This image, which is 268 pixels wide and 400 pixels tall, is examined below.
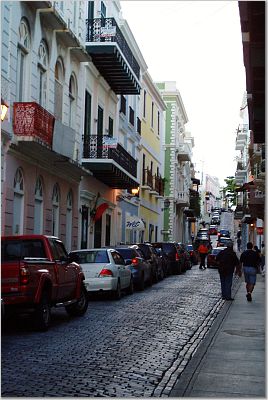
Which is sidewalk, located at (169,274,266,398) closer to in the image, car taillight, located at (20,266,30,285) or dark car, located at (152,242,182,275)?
car taillight, located at (20,266,30,285)

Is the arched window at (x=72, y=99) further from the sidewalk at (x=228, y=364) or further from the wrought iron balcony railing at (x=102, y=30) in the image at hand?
the sidewalk at (x=228, y=364)

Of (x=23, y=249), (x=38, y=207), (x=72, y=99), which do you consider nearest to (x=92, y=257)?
(x=38, y=207)

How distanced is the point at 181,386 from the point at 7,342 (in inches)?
149

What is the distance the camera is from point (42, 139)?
19672 mm

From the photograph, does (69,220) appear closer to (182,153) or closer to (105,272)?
(105,272)

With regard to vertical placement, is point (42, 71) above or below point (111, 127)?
below

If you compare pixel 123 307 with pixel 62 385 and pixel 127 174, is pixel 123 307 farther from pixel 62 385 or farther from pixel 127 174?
pixel 127 174

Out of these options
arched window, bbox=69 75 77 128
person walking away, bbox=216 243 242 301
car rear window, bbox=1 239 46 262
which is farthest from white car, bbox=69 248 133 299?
arched window, bbox=69 75 77 128

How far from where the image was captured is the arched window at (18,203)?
19.8m

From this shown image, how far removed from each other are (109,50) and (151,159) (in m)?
21.0

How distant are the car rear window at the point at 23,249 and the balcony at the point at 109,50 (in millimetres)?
15373

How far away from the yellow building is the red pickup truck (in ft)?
95.8

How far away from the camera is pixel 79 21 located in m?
25.9

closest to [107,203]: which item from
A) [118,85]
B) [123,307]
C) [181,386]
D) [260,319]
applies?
[118,85]
